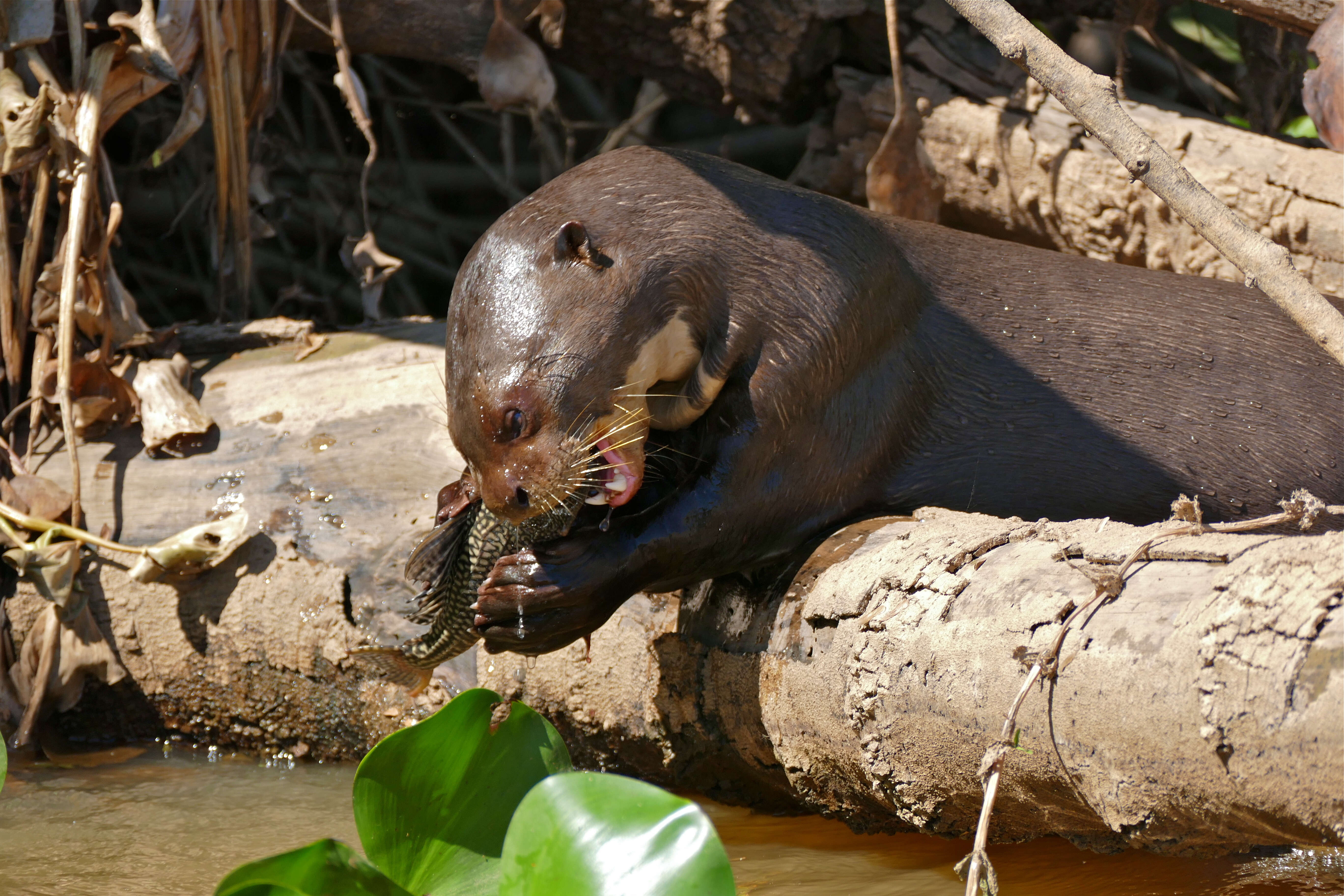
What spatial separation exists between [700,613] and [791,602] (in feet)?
0.77

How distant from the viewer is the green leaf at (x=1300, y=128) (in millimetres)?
3436

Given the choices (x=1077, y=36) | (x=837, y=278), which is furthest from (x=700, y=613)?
(x=1077, y=36)

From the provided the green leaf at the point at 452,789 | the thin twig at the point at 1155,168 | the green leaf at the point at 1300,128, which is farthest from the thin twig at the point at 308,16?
the green leaf at the point at 1300,128

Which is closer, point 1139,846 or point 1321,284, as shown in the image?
point 1139,846

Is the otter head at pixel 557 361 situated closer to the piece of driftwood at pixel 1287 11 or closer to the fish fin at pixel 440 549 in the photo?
the fish fin at pixel 440 549

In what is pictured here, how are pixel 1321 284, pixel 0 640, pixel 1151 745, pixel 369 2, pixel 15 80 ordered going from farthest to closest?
pixel 369 2
pixel 1321 284
pixel 15 80
pixel 0 640
pixel 1151 745

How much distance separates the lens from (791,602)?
1.70m

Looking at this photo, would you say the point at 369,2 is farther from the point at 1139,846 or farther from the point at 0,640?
the point at 1139,846

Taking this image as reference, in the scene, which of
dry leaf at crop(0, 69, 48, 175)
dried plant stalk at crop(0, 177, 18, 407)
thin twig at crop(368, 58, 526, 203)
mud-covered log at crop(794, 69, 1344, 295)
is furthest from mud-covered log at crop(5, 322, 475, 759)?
thin twig at crop(368, 58, 526, 203)

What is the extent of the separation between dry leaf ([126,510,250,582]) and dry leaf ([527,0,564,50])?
147cm

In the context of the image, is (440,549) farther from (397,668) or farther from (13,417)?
(13,417)

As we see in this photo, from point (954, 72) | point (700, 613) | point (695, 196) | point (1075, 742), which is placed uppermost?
point (954, 72)

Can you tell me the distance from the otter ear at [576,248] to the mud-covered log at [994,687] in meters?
0.52

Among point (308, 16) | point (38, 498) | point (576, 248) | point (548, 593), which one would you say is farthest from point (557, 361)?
point (308, 16)
